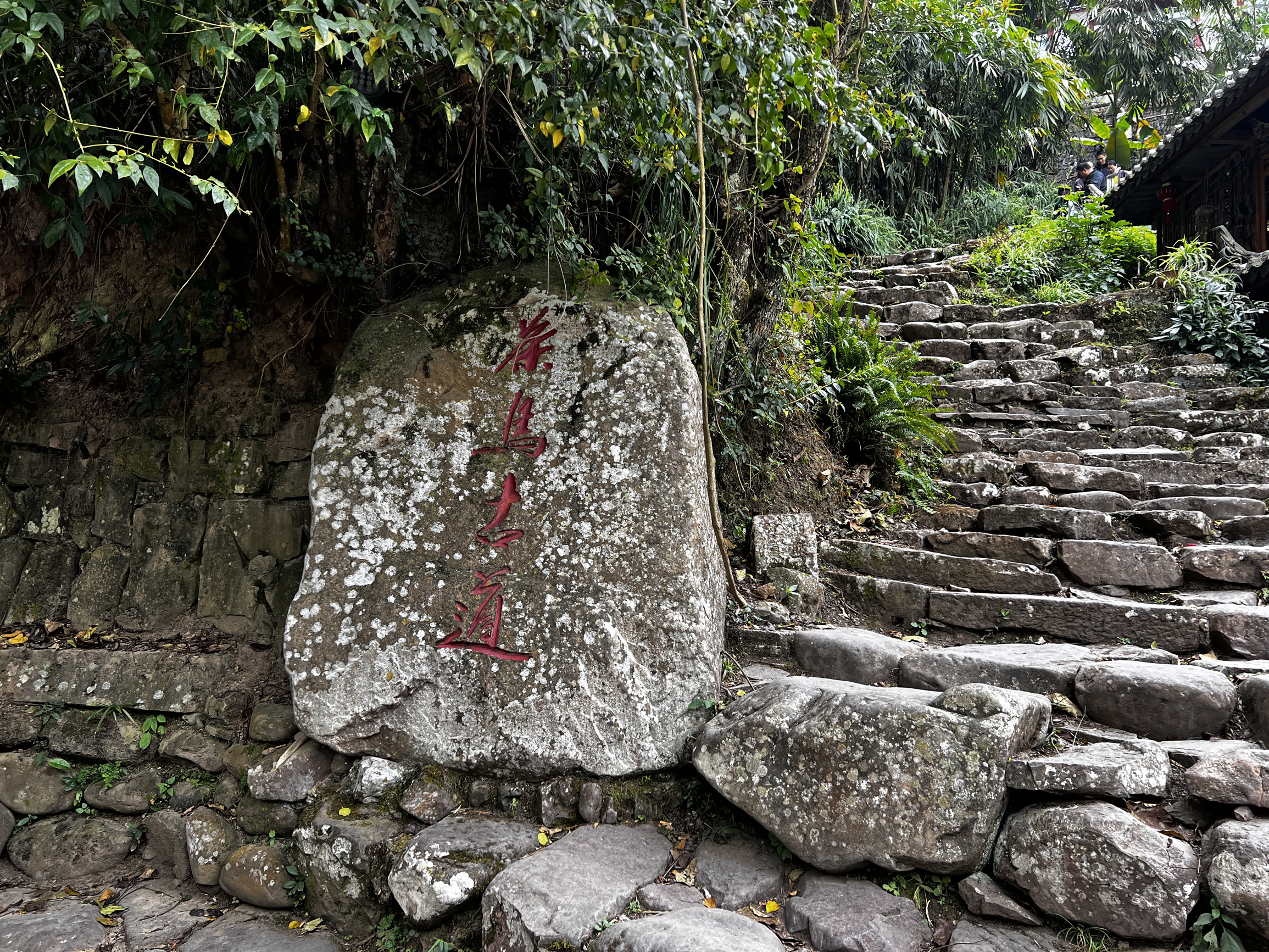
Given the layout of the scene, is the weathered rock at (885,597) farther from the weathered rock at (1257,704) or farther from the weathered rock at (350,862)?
the weathered rock at (350,862)

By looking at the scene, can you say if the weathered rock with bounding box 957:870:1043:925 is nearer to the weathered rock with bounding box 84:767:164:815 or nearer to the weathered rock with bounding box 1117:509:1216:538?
the weathered rock with bounding box 1117:509:1216:538

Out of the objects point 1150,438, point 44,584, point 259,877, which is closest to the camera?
point 259,877

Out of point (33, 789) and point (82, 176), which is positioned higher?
point (82, 176)

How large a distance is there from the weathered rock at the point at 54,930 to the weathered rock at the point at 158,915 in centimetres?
10

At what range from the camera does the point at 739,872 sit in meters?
2.40

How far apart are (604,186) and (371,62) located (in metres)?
1.45

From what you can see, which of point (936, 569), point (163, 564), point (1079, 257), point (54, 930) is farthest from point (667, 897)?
point (1079, 257)

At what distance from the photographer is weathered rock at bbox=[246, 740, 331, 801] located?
3.03m

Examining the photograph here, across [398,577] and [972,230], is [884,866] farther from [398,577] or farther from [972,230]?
[972,230]

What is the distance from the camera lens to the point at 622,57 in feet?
7.90

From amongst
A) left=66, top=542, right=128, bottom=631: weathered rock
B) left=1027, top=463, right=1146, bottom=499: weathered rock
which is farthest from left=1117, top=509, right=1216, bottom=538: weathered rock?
left=66, top=542, right=128, bottom=631: weathered rock

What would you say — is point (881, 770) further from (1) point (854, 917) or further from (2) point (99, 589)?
(2) point (99, 589)

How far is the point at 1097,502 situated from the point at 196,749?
192 inches

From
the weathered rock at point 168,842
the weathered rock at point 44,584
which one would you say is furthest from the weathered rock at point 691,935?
the weathered rock at point 44,584
